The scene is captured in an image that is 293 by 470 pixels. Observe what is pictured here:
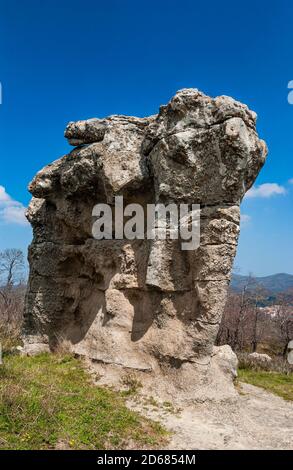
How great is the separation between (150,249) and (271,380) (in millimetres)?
6769

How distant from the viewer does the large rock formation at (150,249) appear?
824cm

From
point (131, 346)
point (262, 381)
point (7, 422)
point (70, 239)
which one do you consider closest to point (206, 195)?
point (131, 346)

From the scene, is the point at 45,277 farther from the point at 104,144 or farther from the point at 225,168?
the point at 225,168

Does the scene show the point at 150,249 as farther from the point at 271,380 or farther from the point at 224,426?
the point at 271,380

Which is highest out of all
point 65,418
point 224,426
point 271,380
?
point 65,418

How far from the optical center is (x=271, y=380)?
40.7 feet

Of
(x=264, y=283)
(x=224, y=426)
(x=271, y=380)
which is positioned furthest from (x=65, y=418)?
(x=264, y=283)

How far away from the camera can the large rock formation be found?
8.24 m

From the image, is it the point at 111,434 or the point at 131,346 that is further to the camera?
the point at 131,346

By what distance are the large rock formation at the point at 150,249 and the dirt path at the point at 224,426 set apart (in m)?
0.64

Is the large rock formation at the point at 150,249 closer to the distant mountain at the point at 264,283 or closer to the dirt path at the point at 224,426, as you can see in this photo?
the dirt path at the point at 224,426

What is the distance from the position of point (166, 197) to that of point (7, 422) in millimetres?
5479

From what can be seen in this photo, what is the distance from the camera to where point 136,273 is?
962 centimetres
